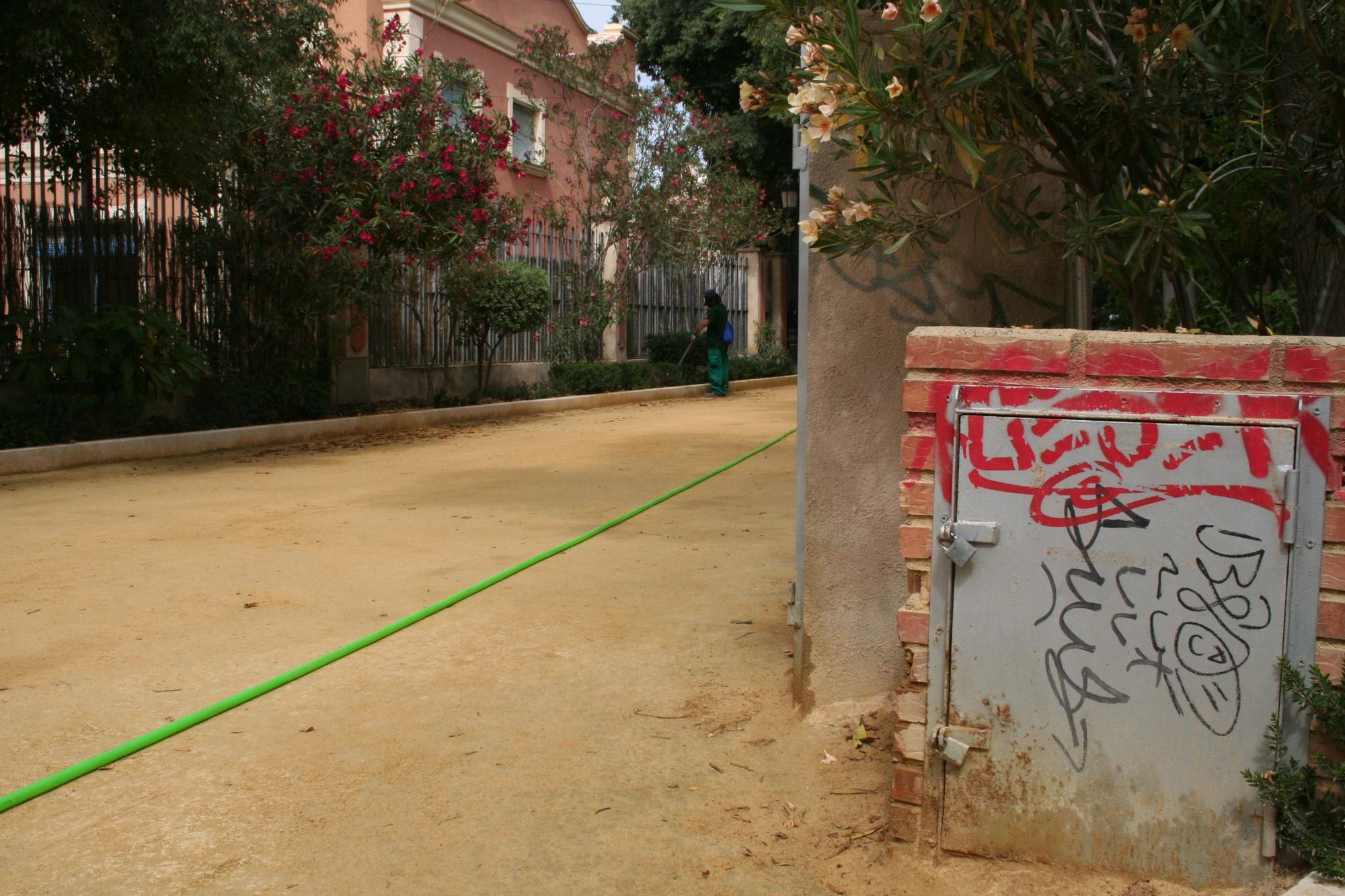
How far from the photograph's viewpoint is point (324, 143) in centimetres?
1298

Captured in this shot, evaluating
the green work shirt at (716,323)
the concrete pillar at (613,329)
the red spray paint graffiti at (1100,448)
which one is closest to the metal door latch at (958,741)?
the red spray paint graffiti at (1100,448)

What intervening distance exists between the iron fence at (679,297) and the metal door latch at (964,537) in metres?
18.6

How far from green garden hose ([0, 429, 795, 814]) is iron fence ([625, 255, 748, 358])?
15553 millimetres

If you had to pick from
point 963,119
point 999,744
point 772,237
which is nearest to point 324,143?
point 963,119

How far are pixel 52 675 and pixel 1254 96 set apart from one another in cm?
447

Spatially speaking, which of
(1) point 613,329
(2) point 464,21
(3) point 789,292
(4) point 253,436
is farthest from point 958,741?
(3) point 789,292

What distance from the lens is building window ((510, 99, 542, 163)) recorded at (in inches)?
893

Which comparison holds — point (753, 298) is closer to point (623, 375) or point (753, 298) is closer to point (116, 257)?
→ point (623, 375)

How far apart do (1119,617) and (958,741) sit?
478mm

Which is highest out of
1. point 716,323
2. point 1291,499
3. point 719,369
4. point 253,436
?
point 716,323

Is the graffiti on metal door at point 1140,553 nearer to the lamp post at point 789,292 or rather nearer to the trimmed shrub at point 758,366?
the trimmed shrub at point 758,366

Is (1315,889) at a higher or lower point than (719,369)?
lower

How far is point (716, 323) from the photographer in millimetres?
19875

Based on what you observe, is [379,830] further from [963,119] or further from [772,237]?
[772,237]
